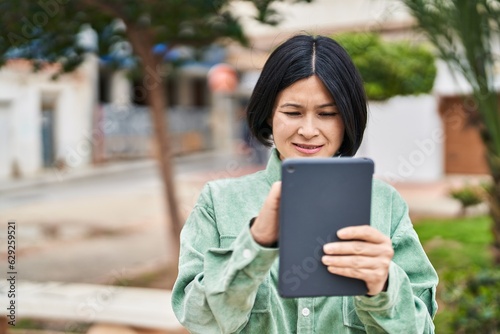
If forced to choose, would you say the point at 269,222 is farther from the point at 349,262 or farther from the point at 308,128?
the point at 308,128

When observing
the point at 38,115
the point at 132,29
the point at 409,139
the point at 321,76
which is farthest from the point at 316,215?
the point at 38,115

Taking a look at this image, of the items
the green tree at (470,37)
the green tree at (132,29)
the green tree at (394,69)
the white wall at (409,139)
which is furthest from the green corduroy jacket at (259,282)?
the white wall at (409,139)

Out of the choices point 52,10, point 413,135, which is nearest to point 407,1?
point 52,10

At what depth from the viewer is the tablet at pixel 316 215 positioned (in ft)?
2.96

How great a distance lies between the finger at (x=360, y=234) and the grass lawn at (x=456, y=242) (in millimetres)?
3947

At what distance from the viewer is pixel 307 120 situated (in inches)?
44.1

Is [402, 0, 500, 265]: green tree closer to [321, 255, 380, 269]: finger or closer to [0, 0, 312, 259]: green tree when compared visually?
[0, 0, 312, 259]: green tree

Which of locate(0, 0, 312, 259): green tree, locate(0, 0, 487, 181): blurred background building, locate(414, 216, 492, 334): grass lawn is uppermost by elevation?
locate(0, 0, 312, 259): green tree

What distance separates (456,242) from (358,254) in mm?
6605

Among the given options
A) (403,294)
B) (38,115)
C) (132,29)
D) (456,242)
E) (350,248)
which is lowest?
(456,242)

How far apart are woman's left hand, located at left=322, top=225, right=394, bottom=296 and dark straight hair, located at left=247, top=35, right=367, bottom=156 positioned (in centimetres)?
28

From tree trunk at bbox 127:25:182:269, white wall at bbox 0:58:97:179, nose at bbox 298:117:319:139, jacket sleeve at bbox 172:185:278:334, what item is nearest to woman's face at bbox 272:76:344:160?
nose at bbox 298:117:319:139

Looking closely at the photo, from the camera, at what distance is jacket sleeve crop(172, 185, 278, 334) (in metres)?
0.93

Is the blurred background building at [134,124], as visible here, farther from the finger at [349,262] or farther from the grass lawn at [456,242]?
the finger at [349,262]
